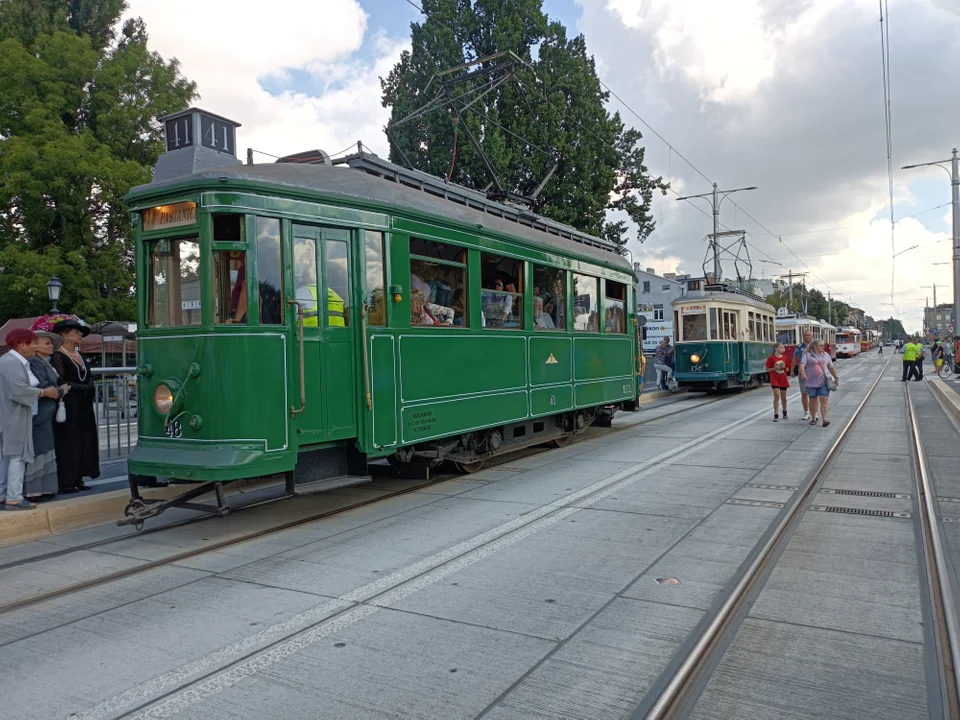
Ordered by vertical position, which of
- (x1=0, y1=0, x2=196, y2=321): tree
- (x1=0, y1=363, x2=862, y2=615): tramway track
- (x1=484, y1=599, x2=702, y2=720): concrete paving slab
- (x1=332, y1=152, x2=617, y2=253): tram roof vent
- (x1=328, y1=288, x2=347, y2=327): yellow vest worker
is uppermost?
(x1=0, y1=0, x2=196, y2=321): tree

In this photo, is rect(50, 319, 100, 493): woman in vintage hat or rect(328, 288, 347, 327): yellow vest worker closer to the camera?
rect(328, 288, 347, 327): yellow vest worker

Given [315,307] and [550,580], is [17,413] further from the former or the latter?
[550,580]

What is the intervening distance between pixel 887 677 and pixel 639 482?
476 cm

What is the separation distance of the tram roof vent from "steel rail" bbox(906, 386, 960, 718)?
5795mm

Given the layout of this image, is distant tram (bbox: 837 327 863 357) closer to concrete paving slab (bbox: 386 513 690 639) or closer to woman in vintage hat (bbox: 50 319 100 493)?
concrete paving slab (bbox: 386 513 690 639)

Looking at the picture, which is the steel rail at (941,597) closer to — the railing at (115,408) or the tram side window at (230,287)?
the tram side window at (230,287)

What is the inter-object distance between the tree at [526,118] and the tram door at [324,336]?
16839mm

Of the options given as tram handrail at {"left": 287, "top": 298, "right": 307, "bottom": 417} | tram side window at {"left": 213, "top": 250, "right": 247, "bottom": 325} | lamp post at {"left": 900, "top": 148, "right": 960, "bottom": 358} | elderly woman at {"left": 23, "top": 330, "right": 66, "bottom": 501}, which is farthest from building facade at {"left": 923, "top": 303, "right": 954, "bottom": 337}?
elderly woman at {"left": 23, "top": 330, "right": 66, "bottom": 501}

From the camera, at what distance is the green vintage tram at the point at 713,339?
20.9 m

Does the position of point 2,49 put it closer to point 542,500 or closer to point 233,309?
point 233,309

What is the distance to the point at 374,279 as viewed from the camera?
6.91m

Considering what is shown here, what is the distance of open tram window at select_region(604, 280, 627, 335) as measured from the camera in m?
12.1

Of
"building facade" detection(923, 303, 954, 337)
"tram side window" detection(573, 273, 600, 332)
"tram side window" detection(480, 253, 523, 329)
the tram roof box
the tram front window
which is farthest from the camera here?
"building facade" detection(923, 303, 954, 337)

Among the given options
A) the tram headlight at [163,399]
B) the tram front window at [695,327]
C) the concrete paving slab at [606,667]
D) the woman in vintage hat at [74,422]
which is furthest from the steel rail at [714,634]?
the tram front window at [695,327]
